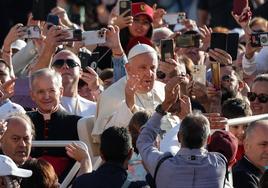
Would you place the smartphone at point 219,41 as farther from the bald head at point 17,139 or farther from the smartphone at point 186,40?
the bald head at point 17,139

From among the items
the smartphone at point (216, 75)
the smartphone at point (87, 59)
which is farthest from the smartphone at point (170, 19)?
the smartphone at point (216, 75)

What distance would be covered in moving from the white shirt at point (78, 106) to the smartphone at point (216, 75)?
3.72 feet

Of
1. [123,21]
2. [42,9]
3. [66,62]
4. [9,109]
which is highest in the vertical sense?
[42,9]

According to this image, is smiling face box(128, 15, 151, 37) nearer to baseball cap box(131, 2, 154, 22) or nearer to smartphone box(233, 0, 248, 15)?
baseball cap box(131, 2, 154, 22)

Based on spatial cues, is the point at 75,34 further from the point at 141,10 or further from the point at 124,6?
the point at 141,10

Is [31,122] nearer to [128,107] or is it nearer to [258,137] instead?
[128,107]

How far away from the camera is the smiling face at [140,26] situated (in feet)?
48.6

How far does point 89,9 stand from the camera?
69.6 ft

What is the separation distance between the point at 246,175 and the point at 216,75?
2.35 m

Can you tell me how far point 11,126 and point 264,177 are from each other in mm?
2169

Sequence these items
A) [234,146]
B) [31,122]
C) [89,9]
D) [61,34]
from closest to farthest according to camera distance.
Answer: [234,146] < [31,122] < [61,34] < [89,9]

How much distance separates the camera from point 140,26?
48.8 feet

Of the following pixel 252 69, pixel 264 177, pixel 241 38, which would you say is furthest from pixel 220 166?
pixel 241 38

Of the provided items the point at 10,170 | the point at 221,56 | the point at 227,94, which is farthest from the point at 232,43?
the point at 10,170
